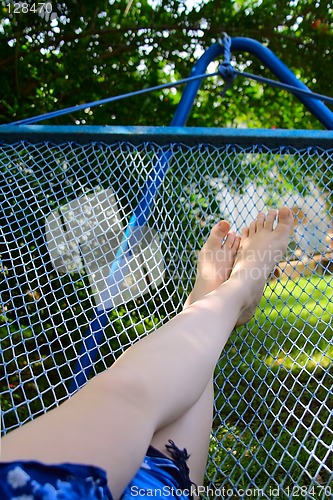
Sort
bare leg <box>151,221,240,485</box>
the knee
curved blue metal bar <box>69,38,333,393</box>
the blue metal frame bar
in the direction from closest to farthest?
the knee, bare leg <box>151,221,240,485</box>, curved blue metal bar <box>69,38,333,393</box>, the blue metal frame bar

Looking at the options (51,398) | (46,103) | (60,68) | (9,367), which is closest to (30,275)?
(9,367)

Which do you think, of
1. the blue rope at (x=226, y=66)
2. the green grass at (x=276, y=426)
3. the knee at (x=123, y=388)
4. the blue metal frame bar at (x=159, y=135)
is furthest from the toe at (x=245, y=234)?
the knee at (x=123, y=388)

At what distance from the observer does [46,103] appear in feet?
7.63

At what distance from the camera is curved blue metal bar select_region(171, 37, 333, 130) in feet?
6.27

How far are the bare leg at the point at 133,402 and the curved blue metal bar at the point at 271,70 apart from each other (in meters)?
1.06

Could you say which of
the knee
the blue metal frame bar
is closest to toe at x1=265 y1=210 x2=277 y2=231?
the blue metal frame bar

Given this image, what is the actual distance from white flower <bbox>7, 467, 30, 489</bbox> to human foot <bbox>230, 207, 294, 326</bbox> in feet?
2.21

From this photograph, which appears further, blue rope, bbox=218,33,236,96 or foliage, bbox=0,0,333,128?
foliage, bbox=0,0,333,128

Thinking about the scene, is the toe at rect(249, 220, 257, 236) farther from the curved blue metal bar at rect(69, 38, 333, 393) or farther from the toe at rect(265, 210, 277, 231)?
the curved blue metal bar at rect(69, 38, 333, 393)

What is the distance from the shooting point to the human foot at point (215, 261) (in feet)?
4.33

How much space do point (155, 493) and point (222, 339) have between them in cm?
27

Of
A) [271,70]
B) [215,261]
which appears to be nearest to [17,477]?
[215,261]

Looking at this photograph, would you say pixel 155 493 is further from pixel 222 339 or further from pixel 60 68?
pixel 60 68

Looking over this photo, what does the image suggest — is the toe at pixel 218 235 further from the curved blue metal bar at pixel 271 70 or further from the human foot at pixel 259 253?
the curved blue metal bar at pixel 271 70
